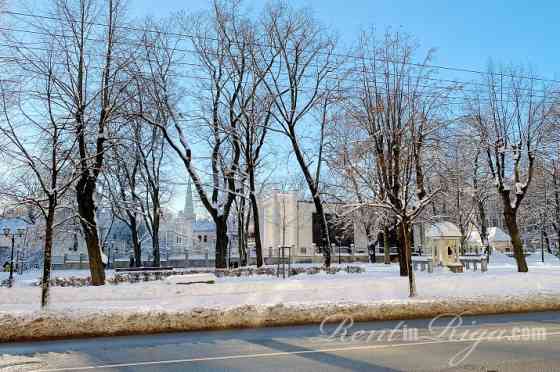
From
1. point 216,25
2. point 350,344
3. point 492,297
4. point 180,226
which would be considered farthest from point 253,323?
point 180,226

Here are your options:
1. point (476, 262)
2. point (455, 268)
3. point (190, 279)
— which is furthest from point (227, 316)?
point (476, 262)

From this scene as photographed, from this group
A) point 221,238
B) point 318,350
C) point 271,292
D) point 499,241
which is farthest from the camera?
point 499,241

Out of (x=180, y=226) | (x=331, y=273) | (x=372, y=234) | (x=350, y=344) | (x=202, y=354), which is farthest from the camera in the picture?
(x=180, y=226)

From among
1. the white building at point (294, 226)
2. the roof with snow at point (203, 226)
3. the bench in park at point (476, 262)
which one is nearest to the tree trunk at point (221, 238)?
the bench in park at point (476, 262)

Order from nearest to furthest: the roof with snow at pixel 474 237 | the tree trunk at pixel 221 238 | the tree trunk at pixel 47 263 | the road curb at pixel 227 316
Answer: the road curb at pixel 227 316, the tree trunk at pixel 47 263, the tree trunk at pixel 221 238, the roof with snow at pixel 474 237

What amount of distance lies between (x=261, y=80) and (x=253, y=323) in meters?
15.5

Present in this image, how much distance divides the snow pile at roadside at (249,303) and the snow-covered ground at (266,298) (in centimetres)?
2

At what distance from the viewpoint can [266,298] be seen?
46.5ft

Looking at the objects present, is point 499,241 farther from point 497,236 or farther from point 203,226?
point 203,226

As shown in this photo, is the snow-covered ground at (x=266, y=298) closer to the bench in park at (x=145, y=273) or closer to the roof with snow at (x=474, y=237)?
the bench in park at (x=145, y=273)

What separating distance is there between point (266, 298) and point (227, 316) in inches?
78.8

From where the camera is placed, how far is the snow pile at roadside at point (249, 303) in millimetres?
11422

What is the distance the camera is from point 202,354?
8.82 m

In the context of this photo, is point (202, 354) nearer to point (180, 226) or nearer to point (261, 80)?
point (261, 80)
